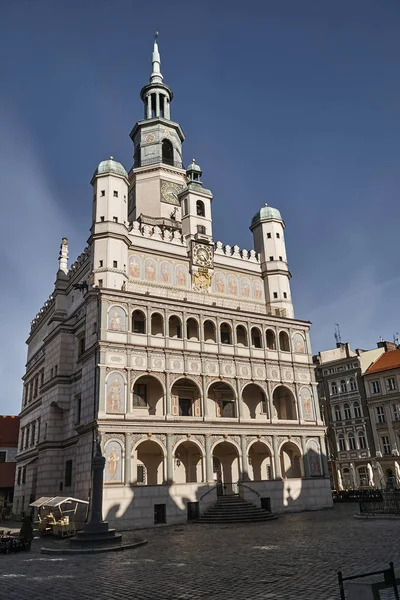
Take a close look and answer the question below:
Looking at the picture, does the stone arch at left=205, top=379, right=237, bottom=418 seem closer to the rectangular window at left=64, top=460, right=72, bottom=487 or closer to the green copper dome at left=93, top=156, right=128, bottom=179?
the rectangular window at left=64, top=460, right=72, bottom=487

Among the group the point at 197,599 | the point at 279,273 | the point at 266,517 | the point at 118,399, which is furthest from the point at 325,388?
the point at 197,599

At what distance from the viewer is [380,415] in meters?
60.5

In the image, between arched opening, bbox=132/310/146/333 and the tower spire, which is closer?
arched opening, bbox=132/310/146/333

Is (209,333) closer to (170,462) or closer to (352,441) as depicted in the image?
(170,462)

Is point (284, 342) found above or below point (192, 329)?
below

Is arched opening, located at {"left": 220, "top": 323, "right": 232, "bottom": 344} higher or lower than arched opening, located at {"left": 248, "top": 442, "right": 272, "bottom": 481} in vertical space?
higher

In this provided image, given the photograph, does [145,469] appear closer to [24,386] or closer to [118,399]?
[118,399]

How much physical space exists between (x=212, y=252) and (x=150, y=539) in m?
25.5

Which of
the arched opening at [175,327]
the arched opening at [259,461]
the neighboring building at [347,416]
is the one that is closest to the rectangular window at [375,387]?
the neighboring building at [347,416]

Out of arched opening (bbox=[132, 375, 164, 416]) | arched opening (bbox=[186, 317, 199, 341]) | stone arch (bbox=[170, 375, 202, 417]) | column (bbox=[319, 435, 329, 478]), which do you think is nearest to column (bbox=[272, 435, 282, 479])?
column (bbox=[319, 435, 329, 478])

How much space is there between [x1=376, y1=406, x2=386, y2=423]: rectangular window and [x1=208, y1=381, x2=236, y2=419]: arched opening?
28.0 meters

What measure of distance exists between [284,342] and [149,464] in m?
15.9

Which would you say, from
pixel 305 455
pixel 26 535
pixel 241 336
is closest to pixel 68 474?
pixel 26 535

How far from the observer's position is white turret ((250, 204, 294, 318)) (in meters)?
46.8
